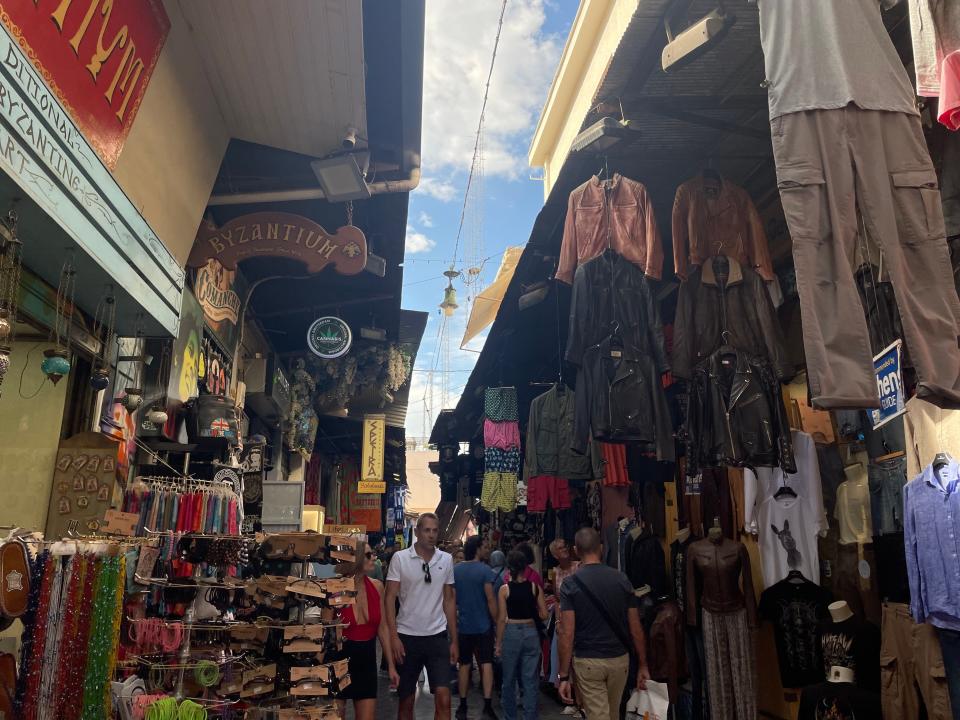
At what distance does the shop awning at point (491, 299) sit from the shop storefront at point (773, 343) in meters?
4.26

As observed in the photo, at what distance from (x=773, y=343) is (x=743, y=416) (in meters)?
0.55

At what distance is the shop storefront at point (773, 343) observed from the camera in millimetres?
2914

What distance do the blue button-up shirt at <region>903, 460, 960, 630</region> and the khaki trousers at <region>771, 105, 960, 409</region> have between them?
1509 millimetres

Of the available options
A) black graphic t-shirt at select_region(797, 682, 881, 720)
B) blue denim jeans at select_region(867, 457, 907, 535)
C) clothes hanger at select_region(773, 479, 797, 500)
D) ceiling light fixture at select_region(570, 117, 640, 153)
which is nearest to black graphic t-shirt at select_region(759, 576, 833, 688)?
clothes hanger at select_region(773, 479, 797, 500)

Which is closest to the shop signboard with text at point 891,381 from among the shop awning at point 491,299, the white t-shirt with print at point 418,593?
the white t-shirt with print at point 418,593

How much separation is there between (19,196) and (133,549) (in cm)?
220

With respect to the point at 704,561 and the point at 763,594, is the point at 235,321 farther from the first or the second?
the point at 763,594

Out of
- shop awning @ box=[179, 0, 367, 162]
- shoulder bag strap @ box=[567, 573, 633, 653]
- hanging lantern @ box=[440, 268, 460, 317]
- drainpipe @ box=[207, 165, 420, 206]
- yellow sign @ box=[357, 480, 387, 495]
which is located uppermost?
hanging lantern @ box=[440, 268, 460, 317]

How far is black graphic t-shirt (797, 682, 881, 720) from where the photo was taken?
4.08m

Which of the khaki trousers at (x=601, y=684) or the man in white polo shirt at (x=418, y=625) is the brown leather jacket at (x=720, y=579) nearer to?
the khaki trousers at (x=601, y=684)

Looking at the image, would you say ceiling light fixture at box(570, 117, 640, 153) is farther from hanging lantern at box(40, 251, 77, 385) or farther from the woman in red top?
the woman in red top

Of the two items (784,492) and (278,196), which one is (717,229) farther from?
(278,196)

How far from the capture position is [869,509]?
5.15 meters

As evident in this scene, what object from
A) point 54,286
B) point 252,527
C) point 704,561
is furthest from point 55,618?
point 704,561
